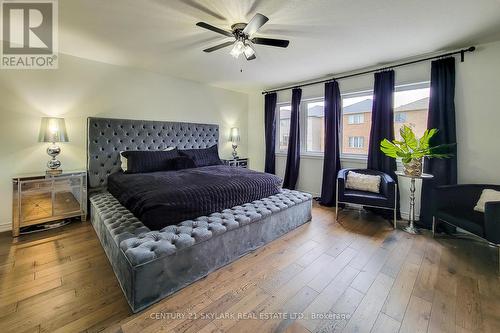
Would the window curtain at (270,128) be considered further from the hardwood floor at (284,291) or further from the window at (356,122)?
the hardwood floor at (284,291)

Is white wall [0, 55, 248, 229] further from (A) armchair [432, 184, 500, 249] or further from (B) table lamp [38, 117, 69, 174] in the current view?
(A) armchair [432, 184, 500, 249]

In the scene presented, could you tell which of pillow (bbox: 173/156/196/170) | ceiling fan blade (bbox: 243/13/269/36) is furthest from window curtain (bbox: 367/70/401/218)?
pillow (bbox: 173/156/196/170)

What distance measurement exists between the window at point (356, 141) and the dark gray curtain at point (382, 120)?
1.07ft

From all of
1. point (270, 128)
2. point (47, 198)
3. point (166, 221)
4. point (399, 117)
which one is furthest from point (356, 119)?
point (47, 198)

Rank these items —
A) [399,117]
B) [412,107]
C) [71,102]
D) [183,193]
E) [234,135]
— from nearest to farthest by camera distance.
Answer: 1. [183,193]
2. [71,102]
3. [412,107]
4. [399,117]
5. [234,135]

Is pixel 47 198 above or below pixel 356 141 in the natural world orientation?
below

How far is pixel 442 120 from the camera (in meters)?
3.01

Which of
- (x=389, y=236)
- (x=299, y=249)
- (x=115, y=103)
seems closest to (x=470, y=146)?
(x=389, y=236)

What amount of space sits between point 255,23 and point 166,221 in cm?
200

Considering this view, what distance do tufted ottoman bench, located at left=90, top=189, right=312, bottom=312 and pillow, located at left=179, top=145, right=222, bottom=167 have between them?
5.08ft

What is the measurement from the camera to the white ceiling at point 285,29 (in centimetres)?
207

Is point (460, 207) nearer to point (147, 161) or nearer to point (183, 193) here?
point (183, 193)

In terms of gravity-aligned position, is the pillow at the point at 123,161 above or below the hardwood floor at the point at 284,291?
above

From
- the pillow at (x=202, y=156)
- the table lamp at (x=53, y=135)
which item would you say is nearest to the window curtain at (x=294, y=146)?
the pillow at (x=202, y=156)
